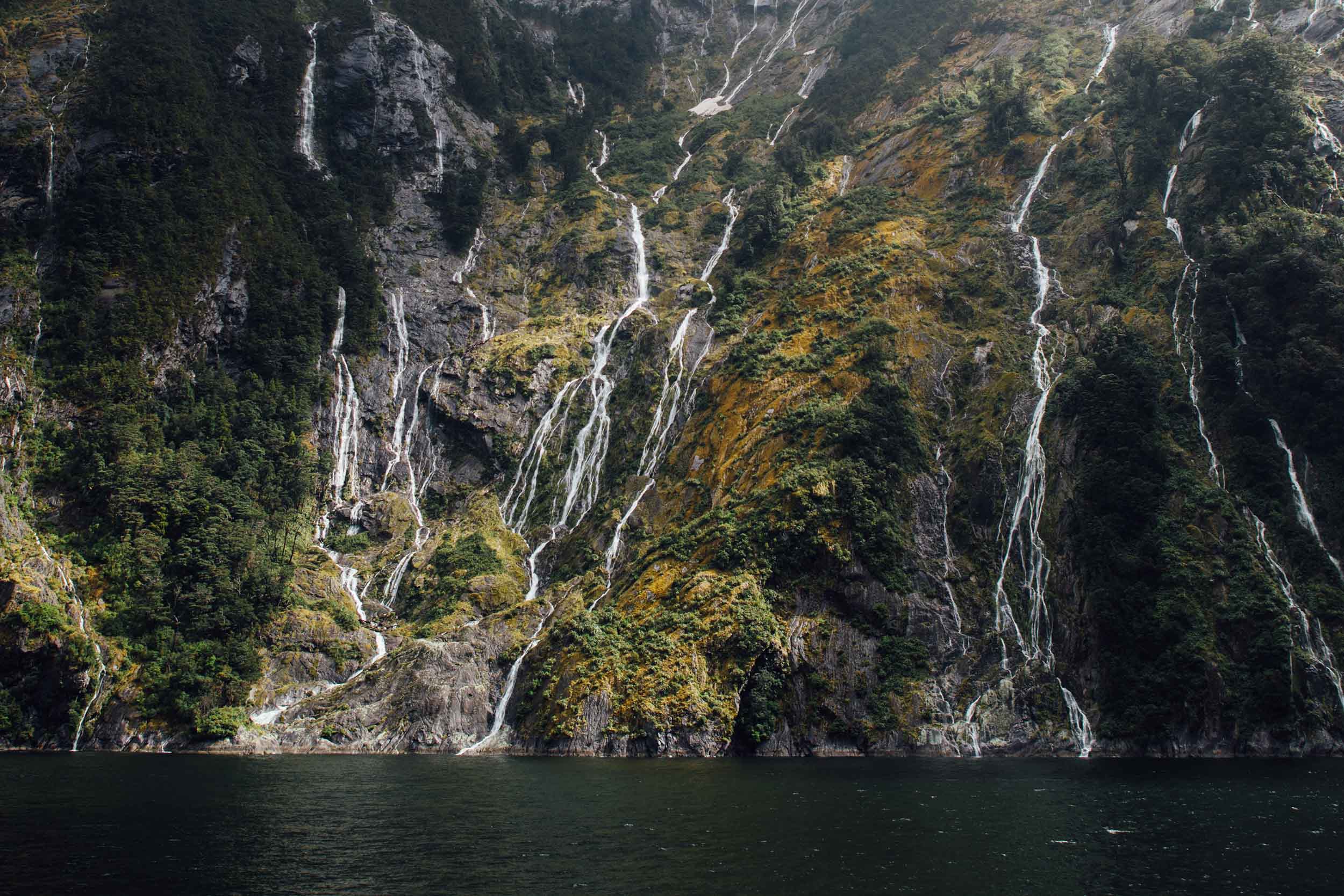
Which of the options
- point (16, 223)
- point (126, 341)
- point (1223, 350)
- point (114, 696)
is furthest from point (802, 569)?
point (16, 223)

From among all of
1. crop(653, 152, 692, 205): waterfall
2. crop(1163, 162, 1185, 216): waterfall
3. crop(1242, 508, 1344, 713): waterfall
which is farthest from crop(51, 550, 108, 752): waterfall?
crop(1163, 162, 1185, 216): waterfall

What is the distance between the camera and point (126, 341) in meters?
54.7

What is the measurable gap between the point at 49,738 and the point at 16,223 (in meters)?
35.4

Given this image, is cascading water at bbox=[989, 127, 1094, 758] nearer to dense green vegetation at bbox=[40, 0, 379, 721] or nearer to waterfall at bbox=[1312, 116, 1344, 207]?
waterfall at bbox=[1312, 116, 1344, 207]

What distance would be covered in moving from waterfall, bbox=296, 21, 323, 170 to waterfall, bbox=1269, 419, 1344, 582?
7566cm

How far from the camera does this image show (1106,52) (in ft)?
274

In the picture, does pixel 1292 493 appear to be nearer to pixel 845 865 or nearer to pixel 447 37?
pixel 845 865

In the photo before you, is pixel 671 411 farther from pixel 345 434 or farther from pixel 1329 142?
pixel 1329 142

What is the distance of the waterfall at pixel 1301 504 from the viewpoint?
1548 inches

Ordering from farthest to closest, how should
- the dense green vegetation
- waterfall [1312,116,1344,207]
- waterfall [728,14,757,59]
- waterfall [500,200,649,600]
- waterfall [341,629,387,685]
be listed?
waterfall [728,14,757,59]
waterfall [500,200,649,600]
waterfall [1312,116,1344,207]
waterfall [341,629,387,685]
the dense green vegetation

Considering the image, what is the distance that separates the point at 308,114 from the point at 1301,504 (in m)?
83.2

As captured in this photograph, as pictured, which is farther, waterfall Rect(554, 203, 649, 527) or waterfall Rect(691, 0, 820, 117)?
waterfall Rect(691, 0, 820, 117)

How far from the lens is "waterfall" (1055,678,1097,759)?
3894cm

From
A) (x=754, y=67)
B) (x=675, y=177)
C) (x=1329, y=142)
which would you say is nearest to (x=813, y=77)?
(x=754, y=67)
